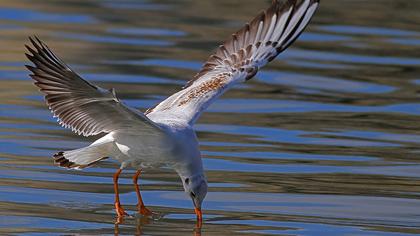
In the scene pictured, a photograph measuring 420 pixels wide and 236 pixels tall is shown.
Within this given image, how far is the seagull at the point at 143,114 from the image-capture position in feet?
34.6

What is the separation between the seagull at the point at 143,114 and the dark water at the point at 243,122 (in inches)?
15.6

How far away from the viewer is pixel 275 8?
13742 millimetres

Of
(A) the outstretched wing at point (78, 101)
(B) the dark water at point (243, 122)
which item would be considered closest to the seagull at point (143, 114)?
(A) the outstretched wing at point (78, 101)

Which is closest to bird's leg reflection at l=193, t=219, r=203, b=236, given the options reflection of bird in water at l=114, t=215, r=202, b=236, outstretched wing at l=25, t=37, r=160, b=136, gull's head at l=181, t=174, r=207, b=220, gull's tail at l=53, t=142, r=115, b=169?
reflection of bird in water at l=114, t=215, r=202, b=236

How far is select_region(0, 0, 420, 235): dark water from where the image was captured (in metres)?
11.5

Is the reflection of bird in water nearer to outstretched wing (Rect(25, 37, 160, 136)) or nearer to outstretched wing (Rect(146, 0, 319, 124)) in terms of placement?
outstretched wing (Rect(25, 37, 160, 136))

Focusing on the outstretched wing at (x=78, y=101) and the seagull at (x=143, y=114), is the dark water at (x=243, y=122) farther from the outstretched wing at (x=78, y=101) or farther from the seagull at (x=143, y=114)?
the outstretched wing at (x=78, y=101)

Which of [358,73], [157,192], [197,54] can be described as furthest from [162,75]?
[157,192]

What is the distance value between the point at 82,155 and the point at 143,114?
47.2 inches

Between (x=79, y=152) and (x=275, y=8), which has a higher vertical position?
(x=275, y=8)

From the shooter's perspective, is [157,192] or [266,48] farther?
[266,48]

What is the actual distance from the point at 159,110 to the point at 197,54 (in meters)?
6.90

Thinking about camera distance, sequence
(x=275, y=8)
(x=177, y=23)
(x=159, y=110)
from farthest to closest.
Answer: (x=177, y=23) < (x=275, y=8) < (x=159, y=110)

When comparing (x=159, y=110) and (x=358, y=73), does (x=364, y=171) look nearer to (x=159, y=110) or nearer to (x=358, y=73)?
(x=159, y=110)
